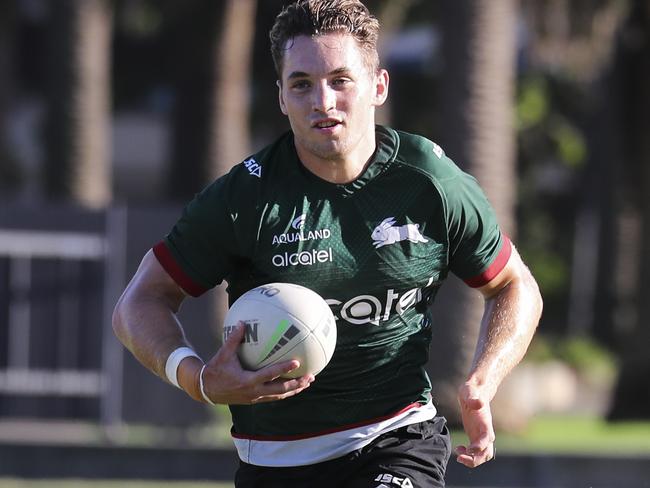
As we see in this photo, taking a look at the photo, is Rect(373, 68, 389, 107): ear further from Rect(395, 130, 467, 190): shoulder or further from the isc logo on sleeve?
the isc logo on sleeve

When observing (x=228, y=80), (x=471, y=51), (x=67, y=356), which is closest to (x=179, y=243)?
(x=67, y=356)

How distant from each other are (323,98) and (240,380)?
0.98 m

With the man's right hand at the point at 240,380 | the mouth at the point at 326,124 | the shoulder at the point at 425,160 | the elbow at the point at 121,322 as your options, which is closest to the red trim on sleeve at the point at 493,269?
the shoulder at the point at 425,160

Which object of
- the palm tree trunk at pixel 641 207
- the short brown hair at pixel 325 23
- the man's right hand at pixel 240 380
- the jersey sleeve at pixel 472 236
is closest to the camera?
the man's right hand at pixel 240 380

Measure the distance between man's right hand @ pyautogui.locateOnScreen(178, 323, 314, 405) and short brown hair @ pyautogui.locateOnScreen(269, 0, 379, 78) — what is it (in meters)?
1.03

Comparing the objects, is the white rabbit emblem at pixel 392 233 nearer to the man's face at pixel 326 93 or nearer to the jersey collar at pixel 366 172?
the jersey collar at pixel 366 172

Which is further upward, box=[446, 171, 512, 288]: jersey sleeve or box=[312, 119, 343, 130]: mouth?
box=[312, 119, 343, 130]: mouth

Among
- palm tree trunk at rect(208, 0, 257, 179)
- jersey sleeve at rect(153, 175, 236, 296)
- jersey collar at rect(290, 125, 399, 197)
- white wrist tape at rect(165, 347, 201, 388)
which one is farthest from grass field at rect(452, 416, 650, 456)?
white wrist tape at rect(165, 347, 201, 388)

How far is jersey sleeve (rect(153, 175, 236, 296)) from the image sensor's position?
4863 mm

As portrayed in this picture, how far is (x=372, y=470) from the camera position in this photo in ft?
16.0

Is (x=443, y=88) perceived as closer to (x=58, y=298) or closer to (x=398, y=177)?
(x=58, y=298)

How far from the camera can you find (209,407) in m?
14.0

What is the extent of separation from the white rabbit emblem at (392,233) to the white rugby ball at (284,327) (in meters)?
0.35

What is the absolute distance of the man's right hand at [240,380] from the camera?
4.38 meters
